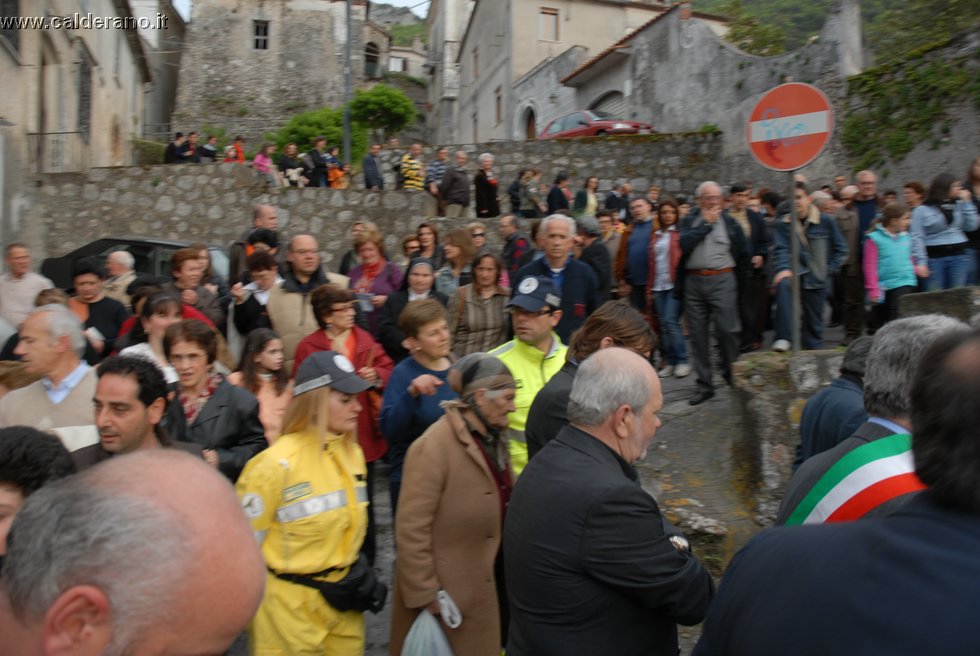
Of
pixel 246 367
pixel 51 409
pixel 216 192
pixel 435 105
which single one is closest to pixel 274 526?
pixel 51 409

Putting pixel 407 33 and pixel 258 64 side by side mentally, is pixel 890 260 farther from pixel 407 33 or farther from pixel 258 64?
pixel 407 33

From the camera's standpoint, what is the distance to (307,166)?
1653cm

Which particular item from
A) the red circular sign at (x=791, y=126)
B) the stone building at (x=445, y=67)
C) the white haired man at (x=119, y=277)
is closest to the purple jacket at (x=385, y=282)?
the white haired man at (x=119, y=277)

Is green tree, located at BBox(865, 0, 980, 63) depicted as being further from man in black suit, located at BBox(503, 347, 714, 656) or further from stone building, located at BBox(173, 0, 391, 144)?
man in black suit, located at BBox(503, 347, 714, 656)

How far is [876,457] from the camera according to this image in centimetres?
242

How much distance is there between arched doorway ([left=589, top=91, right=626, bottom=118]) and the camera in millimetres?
24828

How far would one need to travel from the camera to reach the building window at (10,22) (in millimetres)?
13336

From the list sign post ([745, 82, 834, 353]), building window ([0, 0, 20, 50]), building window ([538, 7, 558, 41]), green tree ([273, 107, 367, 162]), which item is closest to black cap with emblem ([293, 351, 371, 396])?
sign post ([745, 82, 834, 353])

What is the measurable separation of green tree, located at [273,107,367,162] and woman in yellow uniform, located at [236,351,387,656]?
28.8 m

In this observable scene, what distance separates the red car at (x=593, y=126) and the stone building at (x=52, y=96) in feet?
35.8

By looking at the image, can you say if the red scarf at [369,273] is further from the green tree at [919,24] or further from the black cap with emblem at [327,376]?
the green tree at [919,24]

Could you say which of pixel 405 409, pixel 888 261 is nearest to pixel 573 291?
pixel 405 409

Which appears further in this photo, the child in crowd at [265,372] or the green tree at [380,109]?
the green tree at [380,109]

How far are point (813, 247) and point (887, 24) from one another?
26334mm
